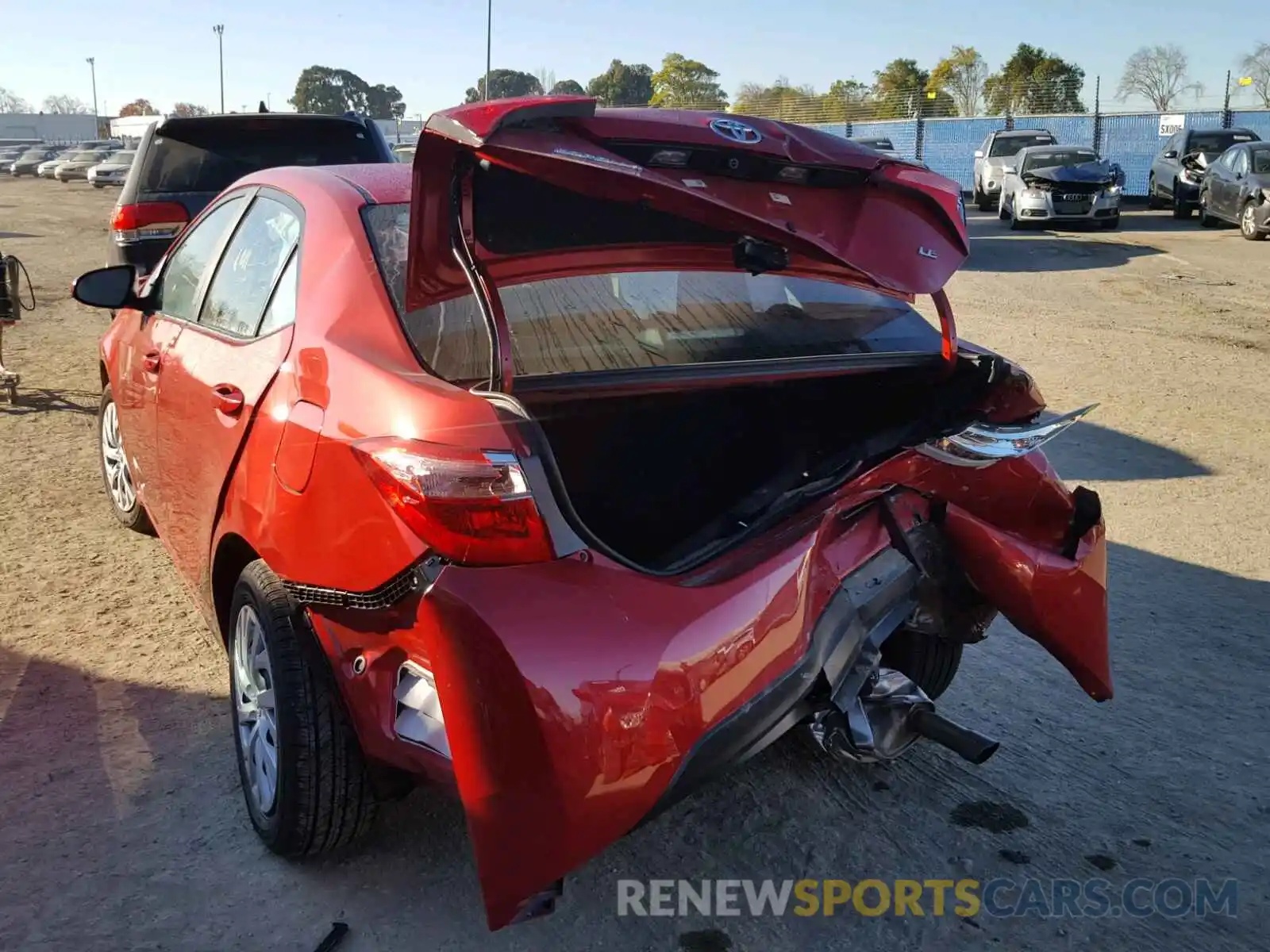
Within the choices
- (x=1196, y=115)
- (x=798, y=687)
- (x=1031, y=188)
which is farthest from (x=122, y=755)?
(x=1196, y=115)

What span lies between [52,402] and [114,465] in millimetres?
3134

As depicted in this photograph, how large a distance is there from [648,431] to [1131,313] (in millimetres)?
9869

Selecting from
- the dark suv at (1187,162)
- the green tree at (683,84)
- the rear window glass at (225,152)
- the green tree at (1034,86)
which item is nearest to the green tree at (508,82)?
the green tree at (683,84)

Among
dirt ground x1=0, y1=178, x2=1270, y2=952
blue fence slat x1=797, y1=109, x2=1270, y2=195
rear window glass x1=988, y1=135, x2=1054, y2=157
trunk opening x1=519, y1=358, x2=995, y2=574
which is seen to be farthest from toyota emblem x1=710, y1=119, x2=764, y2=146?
blue fence slat x1=797, y1=109, x2=1270, y2=195

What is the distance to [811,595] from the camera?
2482mm

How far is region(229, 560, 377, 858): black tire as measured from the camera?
2.60 meters

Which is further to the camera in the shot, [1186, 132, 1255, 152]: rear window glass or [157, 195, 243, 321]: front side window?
[1186, 132, 1255, 152]: rear window glass

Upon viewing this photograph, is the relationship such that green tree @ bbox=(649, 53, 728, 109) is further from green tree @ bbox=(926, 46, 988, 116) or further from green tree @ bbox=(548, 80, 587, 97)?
green tree @ bbox=(548, 80, 587, 97)

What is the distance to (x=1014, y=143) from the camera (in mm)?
24828

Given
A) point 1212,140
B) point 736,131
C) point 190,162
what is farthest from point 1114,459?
point 1212,140

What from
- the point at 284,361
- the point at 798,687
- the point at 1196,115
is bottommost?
the point at 798,687

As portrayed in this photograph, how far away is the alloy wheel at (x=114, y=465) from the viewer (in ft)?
16.8

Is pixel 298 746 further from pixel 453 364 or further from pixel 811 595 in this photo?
pixel 811 595

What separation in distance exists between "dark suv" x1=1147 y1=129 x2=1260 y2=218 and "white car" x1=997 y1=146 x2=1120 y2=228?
99.0 inches
